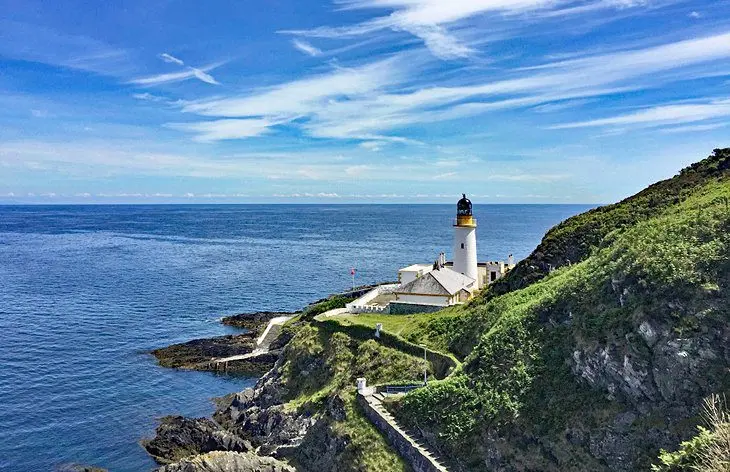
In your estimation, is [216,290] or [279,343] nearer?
[279,343]

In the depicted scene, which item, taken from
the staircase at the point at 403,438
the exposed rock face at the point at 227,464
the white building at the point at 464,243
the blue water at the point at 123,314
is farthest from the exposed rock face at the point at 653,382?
the blue water at the point at 123,314

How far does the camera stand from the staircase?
23750 mm

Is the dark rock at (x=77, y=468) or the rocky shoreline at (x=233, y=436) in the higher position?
the rocky shoreline at (x=233, y=436)

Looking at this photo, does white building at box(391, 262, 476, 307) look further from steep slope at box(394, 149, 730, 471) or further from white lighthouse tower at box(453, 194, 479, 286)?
steep slope at box(394, 149, 730, 471)

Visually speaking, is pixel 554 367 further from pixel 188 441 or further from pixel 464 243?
pixel 188 441

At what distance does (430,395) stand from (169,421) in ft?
63.2

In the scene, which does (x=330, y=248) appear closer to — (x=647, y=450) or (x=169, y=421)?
(x=169, y=421)

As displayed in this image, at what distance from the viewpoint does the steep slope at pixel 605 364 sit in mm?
20422

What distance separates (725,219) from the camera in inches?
926

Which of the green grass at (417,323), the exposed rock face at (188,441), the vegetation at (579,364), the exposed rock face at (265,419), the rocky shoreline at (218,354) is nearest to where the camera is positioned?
the vegetation at (579,364)

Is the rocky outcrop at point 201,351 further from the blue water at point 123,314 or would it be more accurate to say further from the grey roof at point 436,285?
the grey roof at point 436,285

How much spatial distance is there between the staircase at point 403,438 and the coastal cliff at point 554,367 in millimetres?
395

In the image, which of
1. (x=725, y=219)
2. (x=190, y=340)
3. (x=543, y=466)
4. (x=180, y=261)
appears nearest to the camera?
(x=543, y=466)

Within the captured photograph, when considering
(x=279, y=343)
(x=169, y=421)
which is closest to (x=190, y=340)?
(x=279, y=343)
